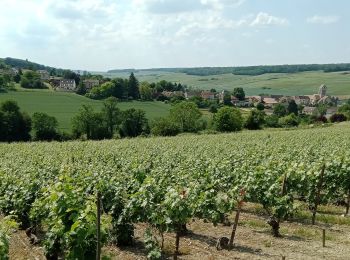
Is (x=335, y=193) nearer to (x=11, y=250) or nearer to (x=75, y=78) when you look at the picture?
(x=11, y=250)

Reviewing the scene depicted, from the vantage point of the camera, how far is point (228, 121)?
75.2m

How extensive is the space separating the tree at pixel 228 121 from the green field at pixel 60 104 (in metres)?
17.1

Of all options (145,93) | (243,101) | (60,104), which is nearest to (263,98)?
(243,101)

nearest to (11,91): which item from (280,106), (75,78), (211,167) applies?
(75,78)

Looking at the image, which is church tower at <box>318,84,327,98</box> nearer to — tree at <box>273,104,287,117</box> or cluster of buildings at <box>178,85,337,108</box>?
cluster of buildings at <box>178,85,337,108</box>

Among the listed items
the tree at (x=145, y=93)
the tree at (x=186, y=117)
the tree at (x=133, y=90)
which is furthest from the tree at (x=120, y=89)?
the tree at (x=186, y=117)

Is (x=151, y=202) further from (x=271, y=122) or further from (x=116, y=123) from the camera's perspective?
(x=271, y=122)

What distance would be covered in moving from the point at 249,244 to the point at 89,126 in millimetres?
62987

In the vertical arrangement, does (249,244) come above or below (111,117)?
above

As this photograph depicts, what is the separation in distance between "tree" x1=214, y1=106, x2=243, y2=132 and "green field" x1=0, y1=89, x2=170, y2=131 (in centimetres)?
1714

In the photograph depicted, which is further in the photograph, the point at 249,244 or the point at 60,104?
the point at 60,104

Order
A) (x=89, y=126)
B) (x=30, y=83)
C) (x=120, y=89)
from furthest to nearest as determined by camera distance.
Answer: (x=30, y=83) → (x=120, y=89) → (x=89, y=126)

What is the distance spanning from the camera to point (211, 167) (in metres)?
15.7

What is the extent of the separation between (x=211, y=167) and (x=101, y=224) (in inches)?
318
